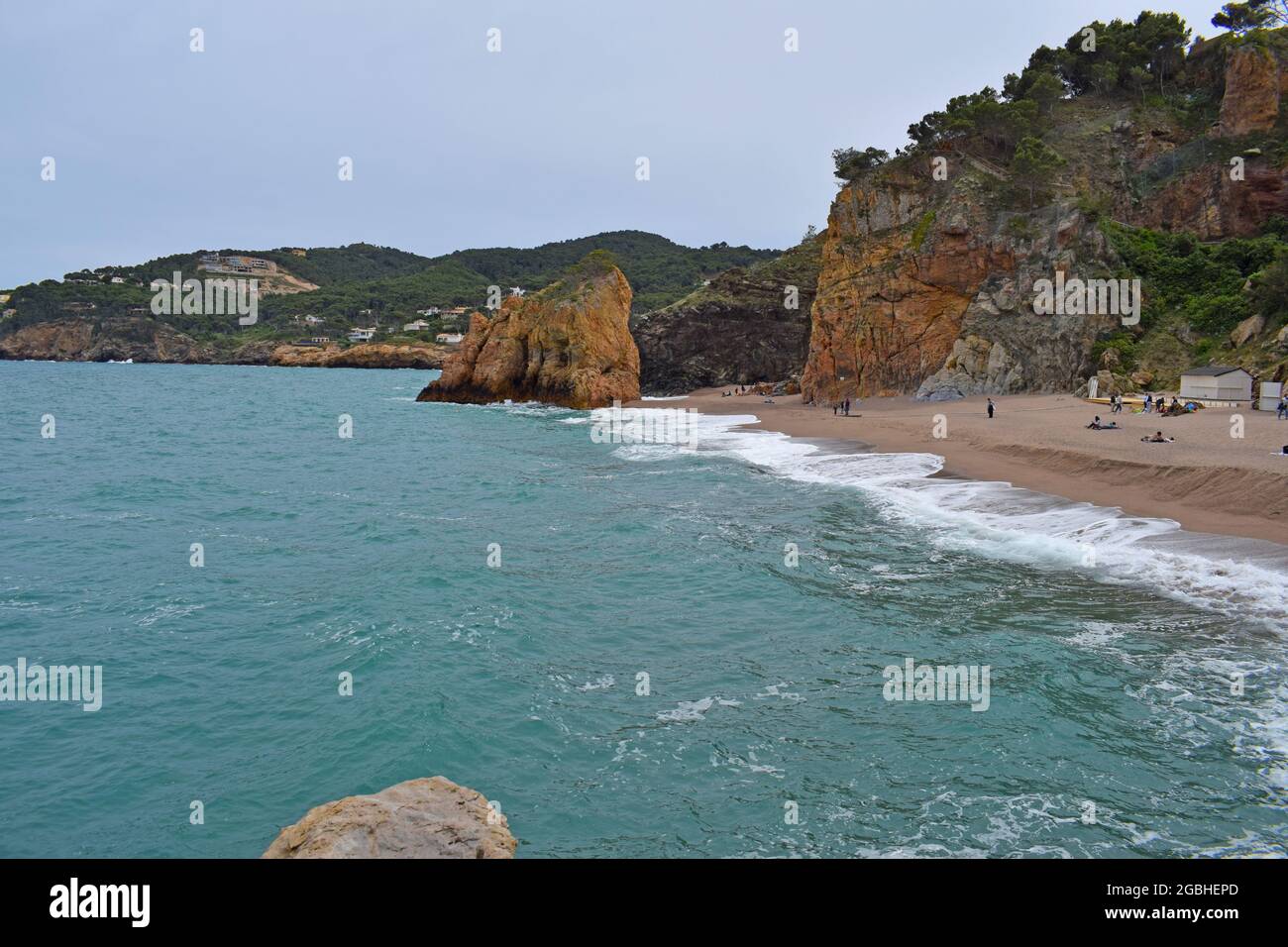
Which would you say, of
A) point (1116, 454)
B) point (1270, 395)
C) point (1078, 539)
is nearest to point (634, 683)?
point (1078, 539)

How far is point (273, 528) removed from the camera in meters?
23.1

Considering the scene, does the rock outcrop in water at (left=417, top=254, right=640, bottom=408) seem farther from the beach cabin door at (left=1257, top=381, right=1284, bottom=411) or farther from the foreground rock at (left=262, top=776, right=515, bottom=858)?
the foreground rock at (left=262, top=776, right=515, bottom=858)

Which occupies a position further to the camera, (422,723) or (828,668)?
(828,668)

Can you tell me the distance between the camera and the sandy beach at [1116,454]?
19.7 metres

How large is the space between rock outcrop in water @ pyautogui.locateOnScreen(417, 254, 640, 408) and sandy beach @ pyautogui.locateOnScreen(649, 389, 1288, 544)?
30.2 m

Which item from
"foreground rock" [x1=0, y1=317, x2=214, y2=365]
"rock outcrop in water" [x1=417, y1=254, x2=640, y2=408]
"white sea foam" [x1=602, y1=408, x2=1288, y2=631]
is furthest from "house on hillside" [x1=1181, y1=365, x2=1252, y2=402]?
"foreground rock" [x1=0, y1=317, x2=214, y2=365]

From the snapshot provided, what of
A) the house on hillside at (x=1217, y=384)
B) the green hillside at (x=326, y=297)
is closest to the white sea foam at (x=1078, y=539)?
the house on hillside at (x=1217, y=384)
